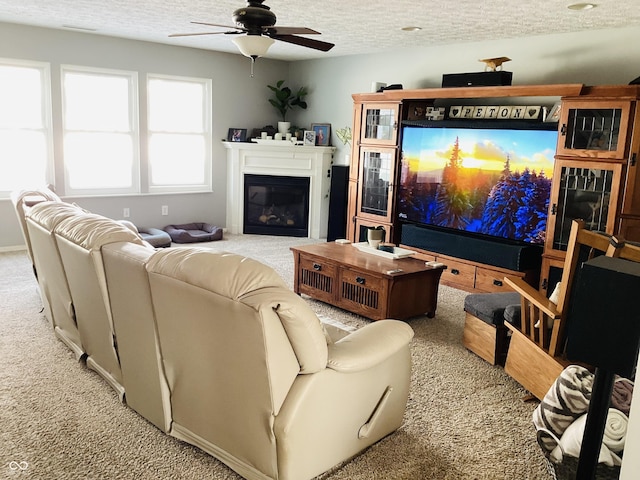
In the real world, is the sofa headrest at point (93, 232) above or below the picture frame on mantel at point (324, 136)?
below

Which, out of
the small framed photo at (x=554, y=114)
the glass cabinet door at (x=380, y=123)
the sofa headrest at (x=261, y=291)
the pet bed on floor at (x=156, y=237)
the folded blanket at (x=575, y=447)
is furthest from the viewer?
the pet bed on floor at (x=156, y=237)

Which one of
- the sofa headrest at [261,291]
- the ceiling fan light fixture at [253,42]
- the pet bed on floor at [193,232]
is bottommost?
the pet bed on floor at [193,232]

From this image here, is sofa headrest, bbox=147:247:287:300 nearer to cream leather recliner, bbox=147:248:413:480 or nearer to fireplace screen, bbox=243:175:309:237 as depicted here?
cream leather recliner, bbox=147:248:413:480

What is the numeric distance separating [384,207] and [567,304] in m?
3.55

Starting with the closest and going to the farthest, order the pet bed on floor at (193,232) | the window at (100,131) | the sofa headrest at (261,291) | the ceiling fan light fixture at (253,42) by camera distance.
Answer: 1. the sofa headrest at (261,291)
2. the ceiling fan light fixture at (253,42)
3. the window at (100,131)
4. the pet bed on floor at (193,232)

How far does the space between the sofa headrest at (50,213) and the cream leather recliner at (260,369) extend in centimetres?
105

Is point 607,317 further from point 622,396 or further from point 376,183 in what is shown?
point 376,183

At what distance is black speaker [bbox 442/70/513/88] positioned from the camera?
5199 mm

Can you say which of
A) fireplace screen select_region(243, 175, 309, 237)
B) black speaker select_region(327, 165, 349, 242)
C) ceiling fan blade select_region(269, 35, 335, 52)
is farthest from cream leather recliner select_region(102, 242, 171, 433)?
fireplace screen select_region(243, 175, 309, 237)

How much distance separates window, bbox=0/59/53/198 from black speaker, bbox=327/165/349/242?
3307 millimetres

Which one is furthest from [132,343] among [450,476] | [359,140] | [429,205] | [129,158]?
[129,158]

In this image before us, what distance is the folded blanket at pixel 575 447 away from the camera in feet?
6.82

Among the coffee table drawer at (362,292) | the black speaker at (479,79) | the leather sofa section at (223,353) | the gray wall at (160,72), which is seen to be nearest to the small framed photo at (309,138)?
the gray wall at (160,72)

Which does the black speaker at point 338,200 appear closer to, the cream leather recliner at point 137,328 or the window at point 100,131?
the window at point 100,131
